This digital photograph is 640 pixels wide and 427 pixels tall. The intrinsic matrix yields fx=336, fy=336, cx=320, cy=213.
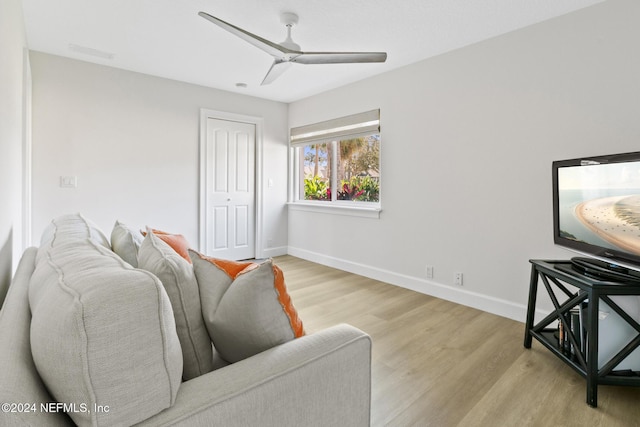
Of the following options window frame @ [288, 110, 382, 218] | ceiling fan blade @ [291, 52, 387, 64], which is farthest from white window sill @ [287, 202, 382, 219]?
ceiling fan blade @ [291, 52, 387, 64]

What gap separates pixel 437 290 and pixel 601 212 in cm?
Answer: 169

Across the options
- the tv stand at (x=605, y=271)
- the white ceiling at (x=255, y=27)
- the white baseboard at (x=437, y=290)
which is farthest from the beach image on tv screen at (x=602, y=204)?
the white ceiling at (x=255, y=27)

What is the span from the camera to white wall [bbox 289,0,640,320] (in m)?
2.35

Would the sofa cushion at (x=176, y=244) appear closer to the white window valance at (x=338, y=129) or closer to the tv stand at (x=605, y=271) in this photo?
the tv stand at (x=605, y=271)

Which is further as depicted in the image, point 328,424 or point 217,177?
point 217,177

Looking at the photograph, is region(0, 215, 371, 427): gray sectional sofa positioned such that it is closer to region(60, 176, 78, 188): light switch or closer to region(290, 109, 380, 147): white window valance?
region(60, 176, 78, 188): light switch

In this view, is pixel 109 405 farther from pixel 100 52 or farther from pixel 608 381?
pixel 100 52

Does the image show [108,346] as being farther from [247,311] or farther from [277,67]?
[277,67]

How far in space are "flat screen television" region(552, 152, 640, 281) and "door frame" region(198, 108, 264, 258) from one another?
3697 mm

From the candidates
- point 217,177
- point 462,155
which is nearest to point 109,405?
point 462,155

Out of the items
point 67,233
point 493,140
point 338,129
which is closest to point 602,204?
point 493,140

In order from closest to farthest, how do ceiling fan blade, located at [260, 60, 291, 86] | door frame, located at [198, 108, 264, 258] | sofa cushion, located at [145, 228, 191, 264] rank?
sofa cushion, located at [145, 228, 191, 264], ceiling fan blade, located at [260, 60, 291, 86], door frame, located at [198, 108, 264, 258]

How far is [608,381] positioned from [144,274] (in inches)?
89.0

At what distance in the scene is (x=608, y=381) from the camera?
174 centimetres
